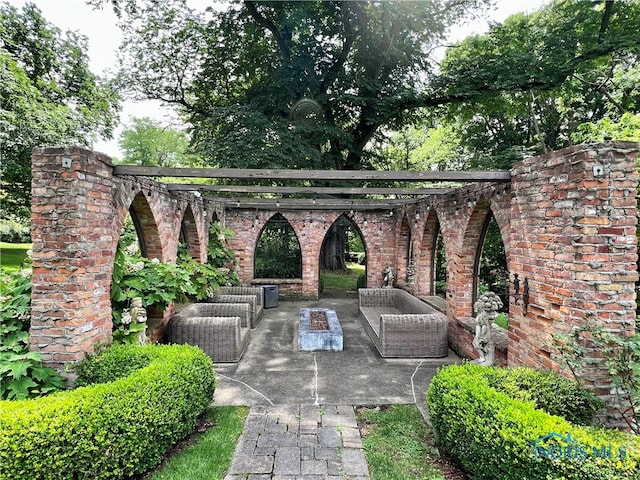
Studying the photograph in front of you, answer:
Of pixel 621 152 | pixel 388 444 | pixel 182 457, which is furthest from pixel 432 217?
pixel 182 457

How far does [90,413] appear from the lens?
264 centimetres

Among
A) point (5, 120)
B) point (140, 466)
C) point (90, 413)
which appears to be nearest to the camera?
point (90, 413)

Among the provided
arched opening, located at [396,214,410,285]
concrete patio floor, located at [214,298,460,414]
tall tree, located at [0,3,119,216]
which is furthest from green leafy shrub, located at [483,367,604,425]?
tall tree, located at [0,3,119,216]

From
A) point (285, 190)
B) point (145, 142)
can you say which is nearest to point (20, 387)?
point (285, 190)

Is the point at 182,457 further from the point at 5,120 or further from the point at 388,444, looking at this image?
the point at 5,120

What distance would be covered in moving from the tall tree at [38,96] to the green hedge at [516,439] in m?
9.37

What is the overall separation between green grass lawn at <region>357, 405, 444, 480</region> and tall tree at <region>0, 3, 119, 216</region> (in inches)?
343

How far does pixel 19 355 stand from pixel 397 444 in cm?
380

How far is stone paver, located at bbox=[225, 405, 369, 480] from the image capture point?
9.66ft

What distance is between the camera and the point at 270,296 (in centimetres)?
1000

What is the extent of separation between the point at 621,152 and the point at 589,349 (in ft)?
5.79

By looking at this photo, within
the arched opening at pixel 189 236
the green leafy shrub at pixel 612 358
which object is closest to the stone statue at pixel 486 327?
the green leafy shrub at pixel 612 358

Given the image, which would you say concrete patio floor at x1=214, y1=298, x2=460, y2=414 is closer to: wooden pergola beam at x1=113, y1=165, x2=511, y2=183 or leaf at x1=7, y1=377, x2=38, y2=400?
leaf at x1=7, y1=377, x2=38, y2=400

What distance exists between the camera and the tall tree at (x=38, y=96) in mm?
8164
